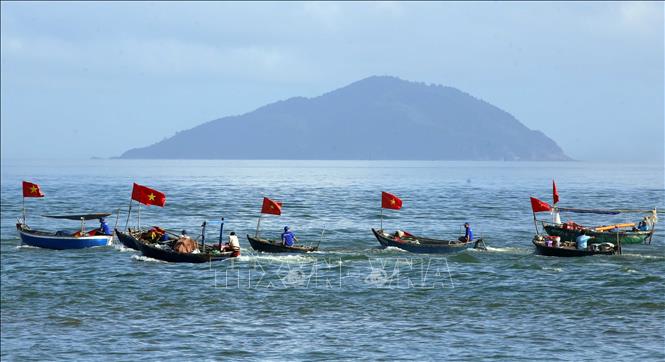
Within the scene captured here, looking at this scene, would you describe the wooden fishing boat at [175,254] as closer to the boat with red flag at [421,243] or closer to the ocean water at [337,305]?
the ocean water at [337,305]

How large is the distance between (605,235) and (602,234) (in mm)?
260

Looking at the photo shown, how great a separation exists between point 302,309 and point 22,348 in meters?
13.6

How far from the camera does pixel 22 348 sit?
107 feet

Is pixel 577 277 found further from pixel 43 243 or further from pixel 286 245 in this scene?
pixel 43 243

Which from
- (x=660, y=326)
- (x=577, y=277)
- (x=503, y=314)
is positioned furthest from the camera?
(x=577, y=277)

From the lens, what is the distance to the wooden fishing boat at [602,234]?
7000 cm

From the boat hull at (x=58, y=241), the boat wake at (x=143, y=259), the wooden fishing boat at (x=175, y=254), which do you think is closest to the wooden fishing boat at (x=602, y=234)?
the wooden fishing boat at (x=175, y=254)

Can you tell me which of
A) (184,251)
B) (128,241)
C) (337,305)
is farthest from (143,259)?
(337,305)

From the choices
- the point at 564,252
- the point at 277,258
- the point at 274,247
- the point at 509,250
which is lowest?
the point at 509,250

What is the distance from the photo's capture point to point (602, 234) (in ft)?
230

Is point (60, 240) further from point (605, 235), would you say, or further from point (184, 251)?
point (605, 235)

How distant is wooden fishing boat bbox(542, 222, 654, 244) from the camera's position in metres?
70.0

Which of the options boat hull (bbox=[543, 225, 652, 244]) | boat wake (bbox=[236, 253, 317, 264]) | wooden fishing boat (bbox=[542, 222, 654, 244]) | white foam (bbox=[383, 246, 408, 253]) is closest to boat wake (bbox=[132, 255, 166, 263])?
boat wake (bbox=[236, 253, 317, 264])

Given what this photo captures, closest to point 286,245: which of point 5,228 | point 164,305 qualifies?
point 164,305
